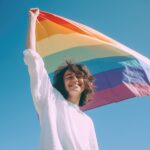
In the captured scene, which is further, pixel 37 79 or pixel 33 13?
pixel 33 13

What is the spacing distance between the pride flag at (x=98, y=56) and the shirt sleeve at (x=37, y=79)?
10.2ft

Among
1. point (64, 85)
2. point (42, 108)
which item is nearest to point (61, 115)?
point (42, 108)

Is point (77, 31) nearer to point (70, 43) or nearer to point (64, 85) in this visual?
point (70, 43)

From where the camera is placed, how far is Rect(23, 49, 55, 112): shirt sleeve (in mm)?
5188

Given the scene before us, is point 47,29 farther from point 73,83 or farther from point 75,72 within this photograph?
point 73,83

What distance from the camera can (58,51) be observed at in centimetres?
900

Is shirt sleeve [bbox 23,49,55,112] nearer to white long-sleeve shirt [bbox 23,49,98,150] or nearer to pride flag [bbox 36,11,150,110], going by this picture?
white long-sleeve shirt [bbox 23,49,98,150]

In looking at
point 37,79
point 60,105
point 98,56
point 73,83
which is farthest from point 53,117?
point 98,56

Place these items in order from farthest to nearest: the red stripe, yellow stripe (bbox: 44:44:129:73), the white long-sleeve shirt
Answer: the red stripe < yellow stripe (bbox: 44:44:129:73) < the white long-sleeve shirt

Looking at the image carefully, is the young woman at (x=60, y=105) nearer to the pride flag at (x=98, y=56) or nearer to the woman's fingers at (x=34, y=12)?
the woman's fingers at (x=34, y=12)

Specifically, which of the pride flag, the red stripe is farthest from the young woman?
the red stripe

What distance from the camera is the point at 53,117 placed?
512 centimetres

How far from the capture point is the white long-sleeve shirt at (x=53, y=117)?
4973mm

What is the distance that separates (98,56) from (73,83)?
326cm
